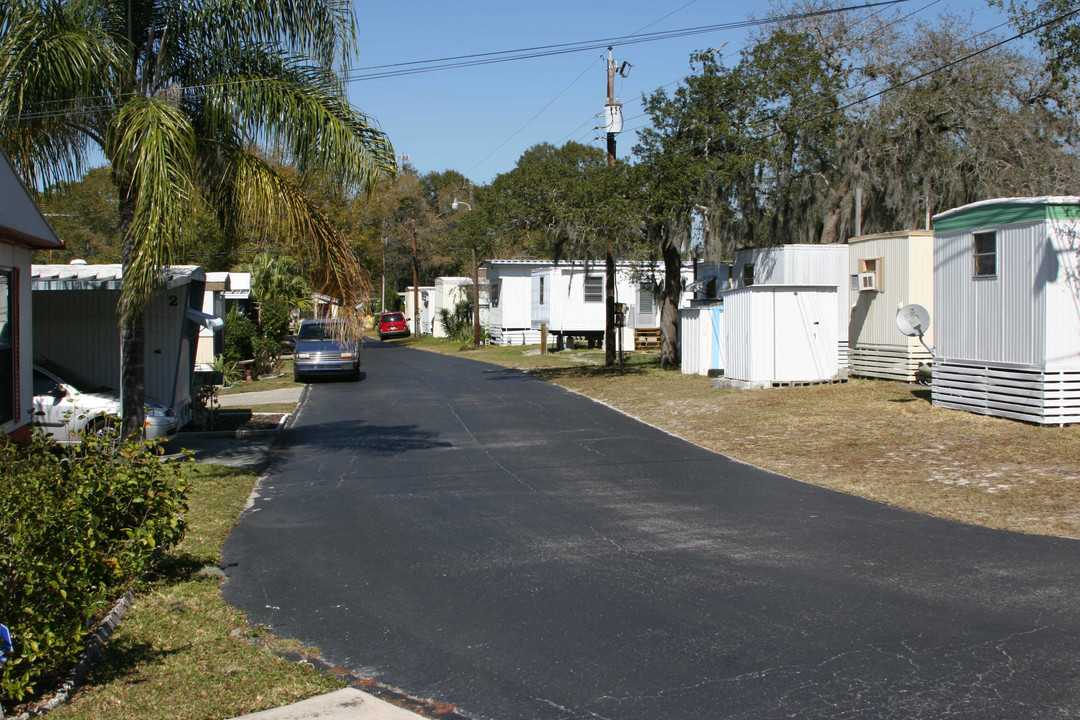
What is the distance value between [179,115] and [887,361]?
14.5 metres

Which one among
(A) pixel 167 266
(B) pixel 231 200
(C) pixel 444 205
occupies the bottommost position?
(A) pixel 167 266

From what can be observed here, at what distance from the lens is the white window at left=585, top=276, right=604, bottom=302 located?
34.5 metres

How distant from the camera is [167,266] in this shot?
30.2 feet

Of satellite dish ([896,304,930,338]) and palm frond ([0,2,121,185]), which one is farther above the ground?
palm frond ([0,2,121,185])

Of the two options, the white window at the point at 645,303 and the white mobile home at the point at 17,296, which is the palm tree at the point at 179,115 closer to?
the white mobile home at the point at 17,296

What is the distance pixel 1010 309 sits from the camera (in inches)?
520

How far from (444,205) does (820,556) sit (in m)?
79.9

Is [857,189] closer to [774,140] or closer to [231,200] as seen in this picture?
[774,140]

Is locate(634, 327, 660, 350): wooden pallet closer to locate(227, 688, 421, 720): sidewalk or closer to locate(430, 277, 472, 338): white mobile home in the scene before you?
locate(430, 277, 472, 338): white mobile home

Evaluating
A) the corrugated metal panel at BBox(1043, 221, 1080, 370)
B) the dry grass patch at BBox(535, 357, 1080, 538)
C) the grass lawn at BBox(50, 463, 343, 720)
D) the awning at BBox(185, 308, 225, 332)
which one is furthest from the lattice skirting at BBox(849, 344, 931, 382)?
the grass lawn at BBox(50, 463, 343, 720)

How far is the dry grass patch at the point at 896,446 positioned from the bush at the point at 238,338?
11660 mm

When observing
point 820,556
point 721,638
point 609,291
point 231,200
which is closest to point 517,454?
point 231,200

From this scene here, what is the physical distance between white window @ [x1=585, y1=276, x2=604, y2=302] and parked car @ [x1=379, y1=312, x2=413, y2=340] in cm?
1859

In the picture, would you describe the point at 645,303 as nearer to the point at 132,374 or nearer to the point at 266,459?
the point at 266,459
